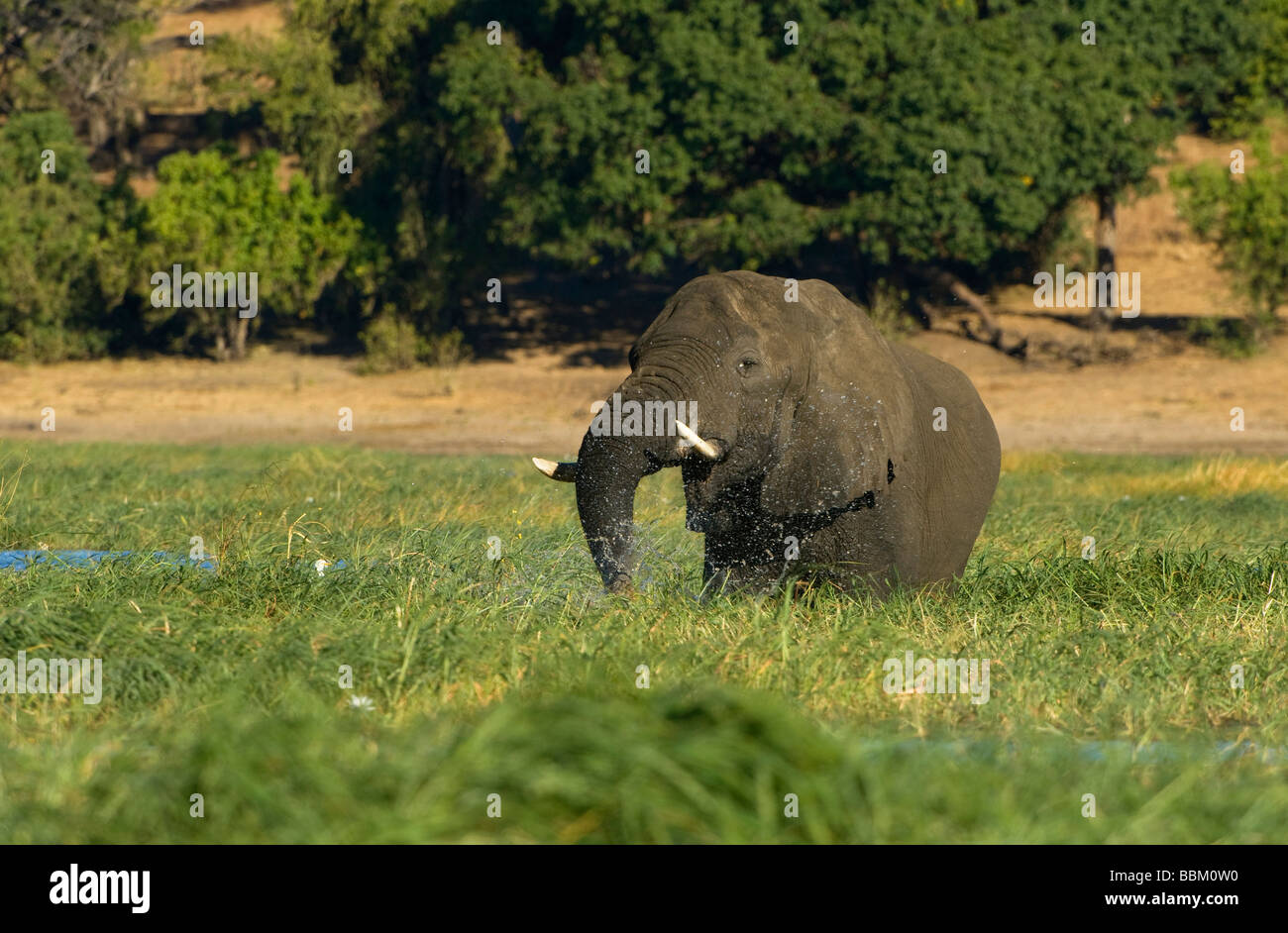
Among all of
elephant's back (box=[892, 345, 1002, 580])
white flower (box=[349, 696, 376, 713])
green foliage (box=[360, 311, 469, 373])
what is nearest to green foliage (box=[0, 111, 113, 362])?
green foliage (box=[360, 311, 469, 373])

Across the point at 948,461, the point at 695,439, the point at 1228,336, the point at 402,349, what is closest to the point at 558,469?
the point at 695,439

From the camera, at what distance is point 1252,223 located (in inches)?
993

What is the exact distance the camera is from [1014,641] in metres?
6.91

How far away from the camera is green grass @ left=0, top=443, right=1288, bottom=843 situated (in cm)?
423

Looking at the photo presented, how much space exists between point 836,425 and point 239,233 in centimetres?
2092

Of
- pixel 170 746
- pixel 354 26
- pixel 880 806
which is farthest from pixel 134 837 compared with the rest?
pixel 354 26

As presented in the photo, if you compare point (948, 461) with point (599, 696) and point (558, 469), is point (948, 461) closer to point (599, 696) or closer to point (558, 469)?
point (558, 469)

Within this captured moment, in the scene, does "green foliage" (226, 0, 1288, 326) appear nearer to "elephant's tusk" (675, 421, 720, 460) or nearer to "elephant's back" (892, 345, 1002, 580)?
"elephant's back" (892, 345, 1002, 580)

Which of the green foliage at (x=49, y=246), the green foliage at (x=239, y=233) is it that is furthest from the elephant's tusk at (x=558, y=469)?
the green foliage at (x=49, y=246)

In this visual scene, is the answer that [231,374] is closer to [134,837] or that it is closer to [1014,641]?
[1014,641]

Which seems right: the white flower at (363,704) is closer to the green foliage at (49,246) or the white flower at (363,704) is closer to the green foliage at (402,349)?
the green foliage at (402,349)

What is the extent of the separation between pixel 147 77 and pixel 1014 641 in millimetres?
29302

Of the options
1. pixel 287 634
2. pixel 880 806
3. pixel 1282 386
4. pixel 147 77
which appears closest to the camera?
pixel 880 806

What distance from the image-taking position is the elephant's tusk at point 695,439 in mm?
6953
